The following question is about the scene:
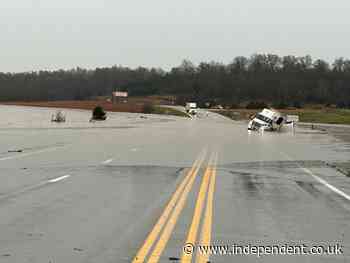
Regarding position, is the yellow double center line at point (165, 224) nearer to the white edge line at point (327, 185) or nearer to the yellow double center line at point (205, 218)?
the yellow double center line at point (205, 218)

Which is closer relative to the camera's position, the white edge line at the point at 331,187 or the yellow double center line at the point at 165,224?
the yellow double center line at the point at 165,224

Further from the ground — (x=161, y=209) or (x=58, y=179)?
(x=161, y=209)

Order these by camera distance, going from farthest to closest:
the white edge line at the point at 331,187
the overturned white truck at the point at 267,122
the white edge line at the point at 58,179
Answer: the overturned white truck at the point at 267,122 → the white edge line at the point at 58,179 → the white edge line at the point at 331,187

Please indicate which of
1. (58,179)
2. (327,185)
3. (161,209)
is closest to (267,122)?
(327,185)

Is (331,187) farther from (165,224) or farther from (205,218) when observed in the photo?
→ (165,224)

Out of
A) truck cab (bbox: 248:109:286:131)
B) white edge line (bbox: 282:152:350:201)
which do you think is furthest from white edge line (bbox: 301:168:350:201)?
truck cab (bbox: 248:109:286:131)

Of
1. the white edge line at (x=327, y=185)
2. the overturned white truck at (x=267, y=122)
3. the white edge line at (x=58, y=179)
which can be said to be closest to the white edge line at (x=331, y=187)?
the white edge line at (x=327, y=185)

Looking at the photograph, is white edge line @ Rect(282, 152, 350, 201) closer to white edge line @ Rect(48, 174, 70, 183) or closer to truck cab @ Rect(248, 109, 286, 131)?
white edge line @ Rect(48, 174, 70, 183)

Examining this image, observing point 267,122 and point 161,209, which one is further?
point 267,122

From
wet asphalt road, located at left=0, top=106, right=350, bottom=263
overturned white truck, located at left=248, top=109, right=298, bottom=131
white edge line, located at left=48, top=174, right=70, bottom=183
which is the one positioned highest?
wet asphalt road, located at left=0, top=106, right=350, bottom=263

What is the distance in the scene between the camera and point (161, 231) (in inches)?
347

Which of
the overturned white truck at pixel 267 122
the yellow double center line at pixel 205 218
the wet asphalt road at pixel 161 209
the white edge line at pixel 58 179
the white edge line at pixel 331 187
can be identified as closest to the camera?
the yellow double center line at pixel 205 218

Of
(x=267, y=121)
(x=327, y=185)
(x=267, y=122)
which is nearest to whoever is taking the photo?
(x=327, y=185)

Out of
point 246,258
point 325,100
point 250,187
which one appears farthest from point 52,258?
point 325,100
